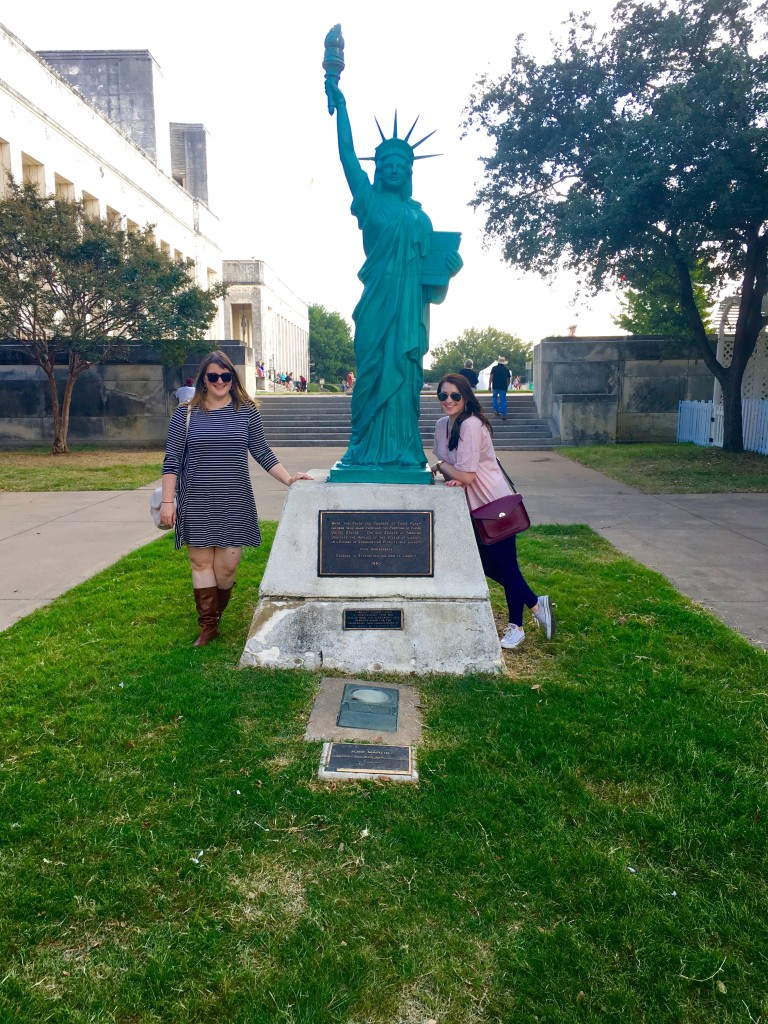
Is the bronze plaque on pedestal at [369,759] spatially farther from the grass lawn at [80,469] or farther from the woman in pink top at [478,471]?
the grass lawn at [80,469]

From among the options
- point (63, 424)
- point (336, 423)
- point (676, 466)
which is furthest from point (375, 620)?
point (336, 423)

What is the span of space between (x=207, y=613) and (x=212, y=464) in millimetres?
962

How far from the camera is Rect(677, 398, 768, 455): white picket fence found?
1460 cm

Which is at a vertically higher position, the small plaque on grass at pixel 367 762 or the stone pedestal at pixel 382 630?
the stone pedestal at pixel 382 630

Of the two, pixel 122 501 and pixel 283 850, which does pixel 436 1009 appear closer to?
pixel 283 850

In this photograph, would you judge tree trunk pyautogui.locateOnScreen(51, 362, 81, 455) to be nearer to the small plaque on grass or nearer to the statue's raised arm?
the statue's raised arm

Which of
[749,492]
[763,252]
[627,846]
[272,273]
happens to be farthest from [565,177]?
[272,273]

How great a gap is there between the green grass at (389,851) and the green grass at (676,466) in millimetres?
7369

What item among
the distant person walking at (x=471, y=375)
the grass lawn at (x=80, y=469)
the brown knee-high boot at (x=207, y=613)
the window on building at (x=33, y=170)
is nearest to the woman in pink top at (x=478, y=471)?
the distant person walking at (x=471, y=375)

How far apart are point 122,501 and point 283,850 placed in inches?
324

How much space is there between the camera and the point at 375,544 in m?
4.34

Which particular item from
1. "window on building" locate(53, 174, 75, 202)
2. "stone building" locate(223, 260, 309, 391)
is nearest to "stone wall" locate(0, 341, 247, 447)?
"window on building" locate(53, 174, 75, 202)

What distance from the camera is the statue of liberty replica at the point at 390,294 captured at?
4496mm

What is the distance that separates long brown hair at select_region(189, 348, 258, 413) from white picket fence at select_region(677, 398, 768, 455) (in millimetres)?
12838
